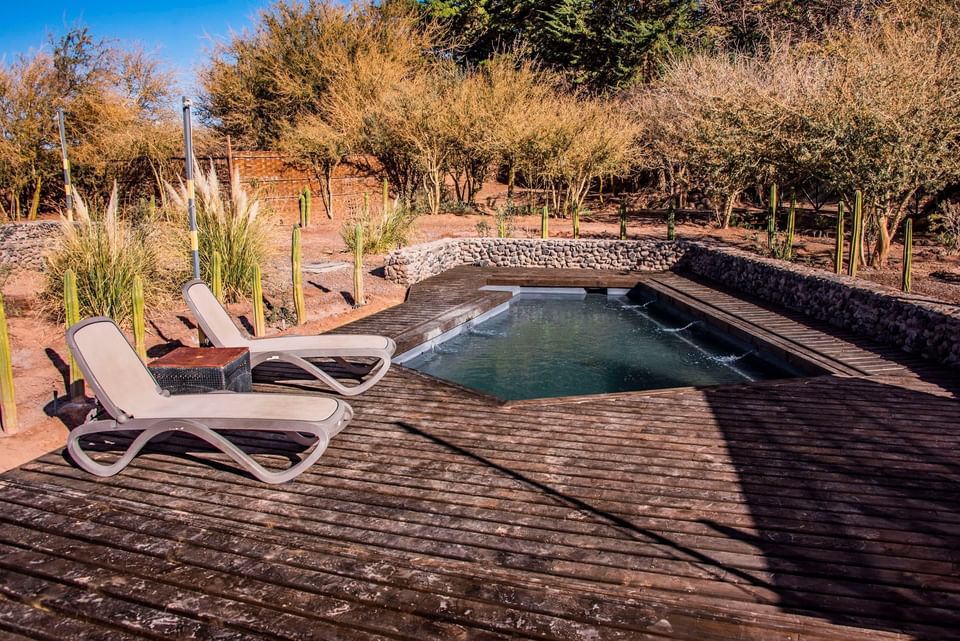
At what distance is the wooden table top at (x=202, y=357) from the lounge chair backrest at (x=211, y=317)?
1.41ft

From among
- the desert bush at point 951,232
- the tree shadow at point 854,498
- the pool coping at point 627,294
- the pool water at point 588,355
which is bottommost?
the pool water at point 588,355

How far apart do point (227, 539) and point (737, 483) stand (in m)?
2.63

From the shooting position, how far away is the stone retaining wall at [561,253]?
1309 centimetres

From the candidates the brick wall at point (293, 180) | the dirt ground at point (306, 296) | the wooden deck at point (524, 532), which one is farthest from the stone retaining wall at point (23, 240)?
the wooden deck at point (524, 532)

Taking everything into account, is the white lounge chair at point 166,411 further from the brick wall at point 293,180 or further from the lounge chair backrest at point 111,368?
the brick wall at point 293,180

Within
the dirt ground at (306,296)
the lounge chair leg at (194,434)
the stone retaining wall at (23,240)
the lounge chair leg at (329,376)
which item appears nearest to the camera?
the lounge chair leg at (194,434)

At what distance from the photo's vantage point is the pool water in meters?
7.75

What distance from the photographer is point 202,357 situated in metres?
4.80

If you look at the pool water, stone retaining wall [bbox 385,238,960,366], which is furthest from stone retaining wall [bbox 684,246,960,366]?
the pool water

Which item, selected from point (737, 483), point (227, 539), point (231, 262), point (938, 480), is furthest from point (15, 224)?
point (938, 480)

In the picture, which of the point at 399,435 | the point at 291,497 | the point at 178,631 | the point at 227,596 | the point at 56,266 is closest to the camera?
the point at 178,631

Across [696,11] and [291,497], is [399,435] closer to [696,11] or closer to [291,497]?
[291,497]

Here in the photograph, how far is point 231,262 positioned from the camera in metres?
7.96

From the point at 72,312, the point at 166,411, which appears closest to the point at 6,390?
the point at 72,312
